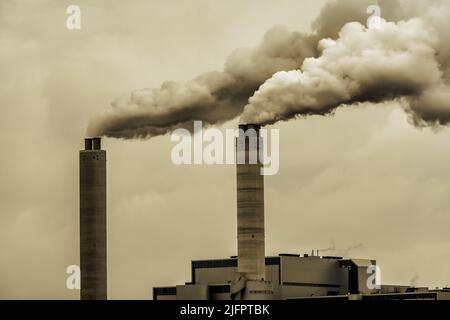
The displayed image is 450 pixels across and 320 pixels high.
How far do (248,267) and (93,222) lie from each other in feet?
51.8

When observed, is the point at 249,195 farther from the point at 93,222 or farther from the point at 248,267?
the point at 93,222

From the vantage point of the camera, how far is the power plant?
155m

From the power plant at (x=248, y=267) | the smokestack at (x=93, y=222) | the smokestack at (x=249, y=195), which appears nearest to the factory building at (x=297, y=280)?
the power plant at (x=248, y=267)

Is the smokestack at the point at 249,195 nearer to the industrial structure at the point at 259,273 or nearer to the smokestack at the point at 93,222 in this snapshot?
the industrial structure at the point at 259,273

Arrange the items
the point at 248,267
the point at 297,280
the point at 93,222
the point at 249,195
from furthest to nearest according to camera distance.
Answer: the point at 297,280 → the point at 93,222 → the point at 248,267 → the point at 249,195

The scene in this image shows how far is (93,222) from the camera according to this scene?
160500 millimetres

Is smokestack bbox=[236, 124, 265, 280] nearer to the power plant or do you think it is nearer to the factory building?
the power plant

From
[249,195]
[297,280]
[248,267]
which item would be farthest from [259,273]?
[297,280]
